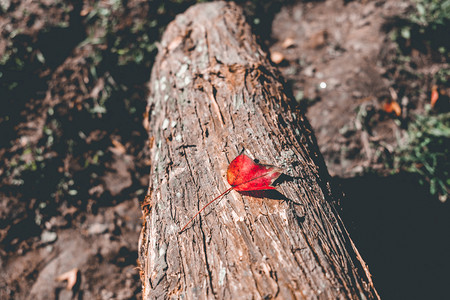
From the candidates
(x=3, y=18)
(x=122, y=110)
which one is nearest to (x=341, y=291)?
(x=122, y=110)

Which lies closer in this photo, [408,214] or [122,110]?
[408,214]

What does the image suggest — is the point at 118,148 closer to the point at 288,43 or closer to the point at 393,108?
the point at 288,43

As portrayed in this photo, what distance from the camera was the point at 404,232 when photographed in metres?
2.10

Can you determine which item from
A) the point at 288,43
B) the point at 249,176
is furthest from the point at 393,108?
the point at 249,176

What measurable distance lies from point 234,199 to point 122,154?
1608 millimetres

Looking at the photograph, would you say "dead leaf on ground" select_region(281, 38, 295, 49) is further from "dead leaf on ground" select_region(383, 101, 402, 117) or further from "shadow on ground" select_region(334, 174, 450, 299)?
"shadow on ground" select_region(334, 174, 450, 299)

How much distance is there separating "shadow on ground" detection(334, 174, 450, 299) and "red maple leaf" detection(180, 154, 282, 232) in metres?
1.03

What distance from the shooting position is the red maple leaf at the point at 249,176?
47.4 inches

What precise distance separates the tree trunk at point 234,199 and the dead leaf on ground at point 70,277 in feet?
3.90

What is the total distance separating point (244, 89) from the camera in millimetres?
1575

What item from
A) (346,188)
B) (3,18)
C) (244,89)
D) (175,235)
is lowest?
(346,188)

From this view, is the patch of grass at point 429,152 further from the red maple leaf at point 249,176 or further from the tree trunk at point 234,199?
the red maple leaf at point 249,176

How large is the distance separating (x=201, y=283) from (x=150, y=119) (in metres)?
1.24

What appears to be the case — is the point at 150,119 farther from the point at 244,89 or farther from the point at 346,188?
the point at 346,188
